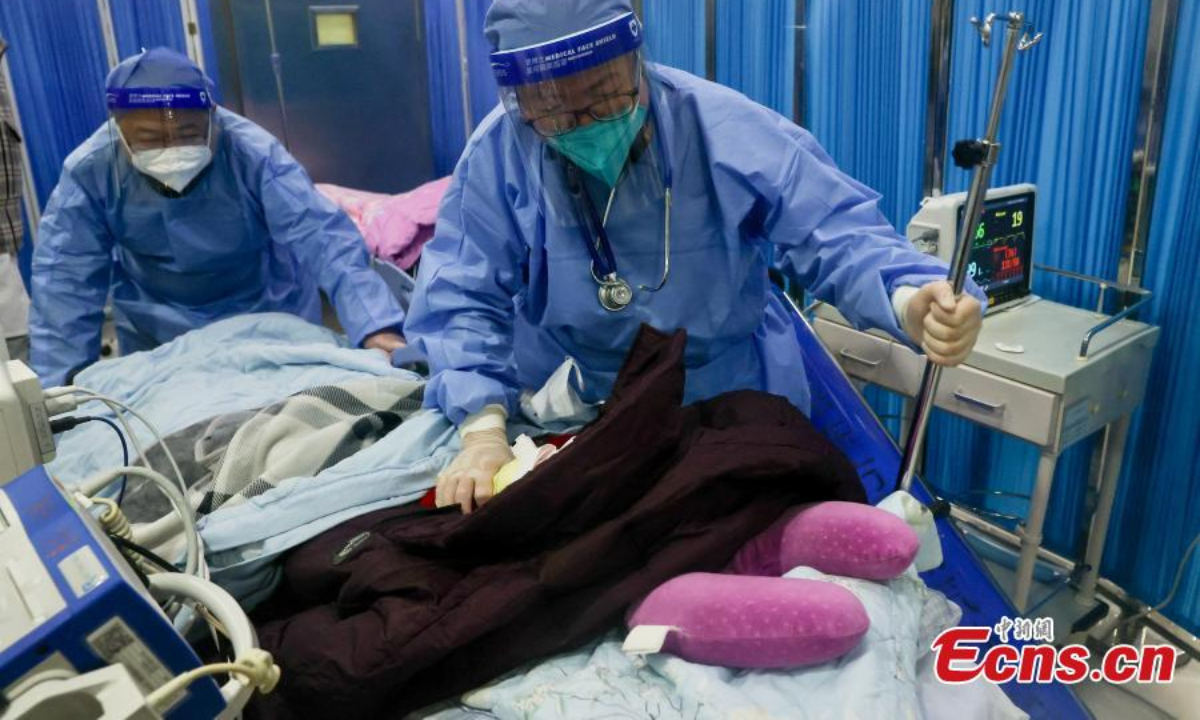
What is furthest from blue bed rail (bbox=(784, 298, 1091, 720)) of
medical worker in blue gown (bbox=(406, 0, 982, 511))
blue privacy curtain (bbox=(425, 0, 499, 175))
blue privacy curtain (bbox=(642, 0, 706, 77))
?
blue privacy curtain (bbox=(425, 0, 499, 175))

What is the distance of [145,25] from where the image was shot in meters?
3.63

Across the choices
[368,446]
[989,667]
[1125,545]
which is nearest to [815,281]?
[989,667]

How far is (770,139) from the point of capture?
1351 millimetres

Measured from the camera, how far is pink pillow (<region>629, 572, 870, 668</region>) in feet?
2.92

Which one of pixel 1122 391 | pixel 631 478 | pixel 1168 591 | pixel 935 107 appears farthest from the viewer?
pixel 935 107

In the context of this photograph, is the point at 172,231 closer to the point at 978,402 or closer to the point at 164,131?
the point at 164,131

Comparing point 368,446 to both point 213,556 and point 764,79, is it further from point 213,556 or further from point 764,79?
point 764,79

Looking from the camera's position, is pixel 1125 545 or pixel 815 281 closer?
pixel 815 281

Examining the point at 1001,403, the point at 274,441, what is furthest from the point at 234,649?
the point at 1001,403

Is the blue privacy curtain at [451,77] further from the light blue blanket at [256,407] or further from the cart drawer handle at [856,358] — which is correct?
the cart drawer handle at [856,358]

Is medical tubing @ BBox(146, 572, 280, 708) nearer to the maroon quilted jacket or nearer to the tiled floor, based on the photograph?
the maroon quilted jacket

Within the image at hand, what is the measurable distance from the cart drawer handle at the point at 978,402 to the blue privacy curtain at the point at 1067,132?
487mm

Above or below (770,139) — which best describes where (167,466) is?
below

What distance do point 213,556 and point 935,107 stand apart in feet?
6.37
